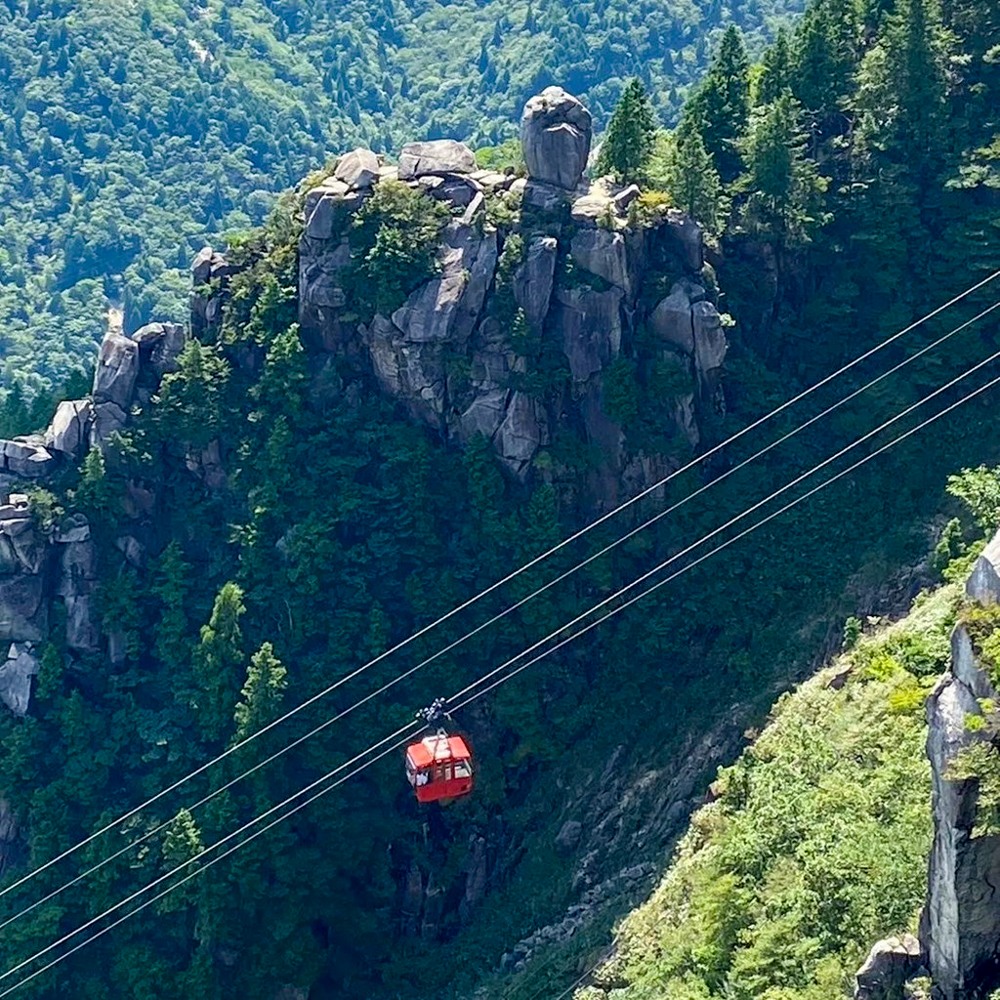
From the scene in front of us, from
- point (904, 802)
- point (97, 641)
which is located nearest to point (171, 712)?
point (97, 641)

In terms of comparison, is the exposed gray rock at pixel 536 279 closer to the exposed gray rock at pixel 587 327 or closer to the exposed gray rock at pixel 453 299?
the exposed gray rock at pixel 587 327

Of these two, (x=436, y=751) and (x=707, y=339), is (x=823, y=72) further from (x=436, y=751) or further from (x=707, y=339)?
(x=436, y=751)

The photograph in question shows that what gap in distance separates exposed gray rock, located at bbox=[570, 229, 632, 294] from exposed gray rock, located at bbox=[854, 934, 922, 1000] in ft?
100

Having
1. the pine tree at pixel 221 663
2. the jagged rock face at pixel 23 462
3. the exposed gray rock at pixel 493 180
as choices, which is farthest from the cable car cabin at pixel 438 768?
the exposed gray rock at pixel 493 180

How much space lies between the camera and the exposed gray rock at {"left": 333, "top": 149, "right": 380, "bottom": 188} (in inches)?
2295

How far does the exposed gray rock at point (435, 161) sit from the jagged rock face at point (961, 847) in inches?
1367

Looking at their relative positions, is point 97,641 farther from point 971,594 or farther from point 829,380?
point 971,594

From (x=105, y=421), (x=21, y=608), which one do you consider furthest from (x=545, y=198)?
(x=21, y=608)

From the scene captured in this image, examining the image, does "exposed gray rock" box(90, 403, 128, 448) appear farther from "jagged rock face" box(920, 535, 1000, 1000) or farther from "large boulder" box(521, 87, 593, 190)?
"jagged rock face" box(920, 535, 1000, 1000)

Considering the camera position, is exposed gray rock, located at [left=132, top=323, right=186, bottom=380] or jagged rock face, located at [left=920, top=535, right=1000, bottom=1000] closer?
jagged rock face, located at [left=920, top=535, right=1000, bottom=1000]

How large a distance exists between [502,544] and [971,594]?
2872 cm

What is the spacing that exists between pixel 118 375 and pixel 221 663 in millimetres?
11385

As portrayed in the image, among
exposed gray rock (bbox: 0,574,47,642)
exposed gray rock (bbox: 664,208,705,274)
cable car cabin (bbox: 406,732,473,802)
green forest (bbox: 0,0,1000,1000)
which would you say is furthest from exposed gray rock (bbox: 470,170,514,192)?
exposed gray rock (bbox: 0,574,47,642)

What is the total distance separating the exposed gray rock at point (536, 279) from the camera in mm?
55944
